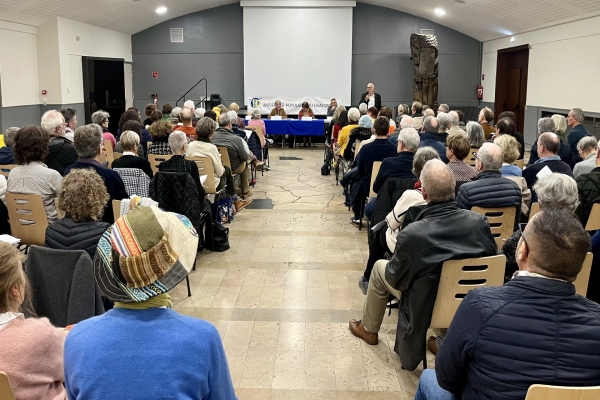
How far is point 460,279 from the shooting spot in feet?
9.55

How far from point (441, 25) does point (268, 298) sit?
46.2 feet

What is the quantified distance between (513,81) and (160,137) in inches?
Answer: 451

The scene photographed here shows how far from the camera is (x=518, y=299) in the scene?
1765mm

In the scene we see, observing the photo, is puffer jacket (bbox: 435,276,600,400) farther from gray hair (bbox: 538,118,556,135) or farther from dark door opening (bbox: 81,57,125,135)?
dark door opening (bbox: 81,57,125,135)

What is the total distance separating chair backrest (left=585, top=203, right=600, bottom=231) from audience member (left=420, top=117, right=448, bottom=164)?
2.28 m

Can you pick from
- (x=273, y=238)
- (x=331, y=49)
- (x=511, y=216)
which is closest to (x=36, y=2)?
(x=273, y=238)

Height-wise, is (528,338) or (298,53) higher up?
(298,53)

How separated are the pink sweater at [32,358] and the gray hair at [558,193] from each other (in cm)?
270

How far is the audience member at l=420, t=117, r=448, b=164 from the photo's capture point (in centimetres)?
619

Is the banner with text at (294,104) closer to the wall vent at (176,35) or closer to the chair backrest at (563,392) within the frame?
the wall vent at (176,35)

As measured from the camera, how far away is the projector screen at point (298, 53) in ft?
51.1

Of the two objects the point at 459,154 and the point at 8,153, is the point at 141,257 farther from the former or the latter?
the point at 8,153

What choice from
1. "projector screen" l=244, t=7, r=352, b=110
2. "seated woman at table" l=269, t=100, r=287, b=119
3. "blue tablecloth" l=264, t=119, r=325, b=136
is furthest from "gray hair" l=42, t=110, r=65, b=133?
"projector screen" l=244, t=7, r=352, b=110

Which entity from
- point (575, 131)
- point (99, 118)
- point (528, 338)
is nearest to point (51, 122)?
point (99, 118)
